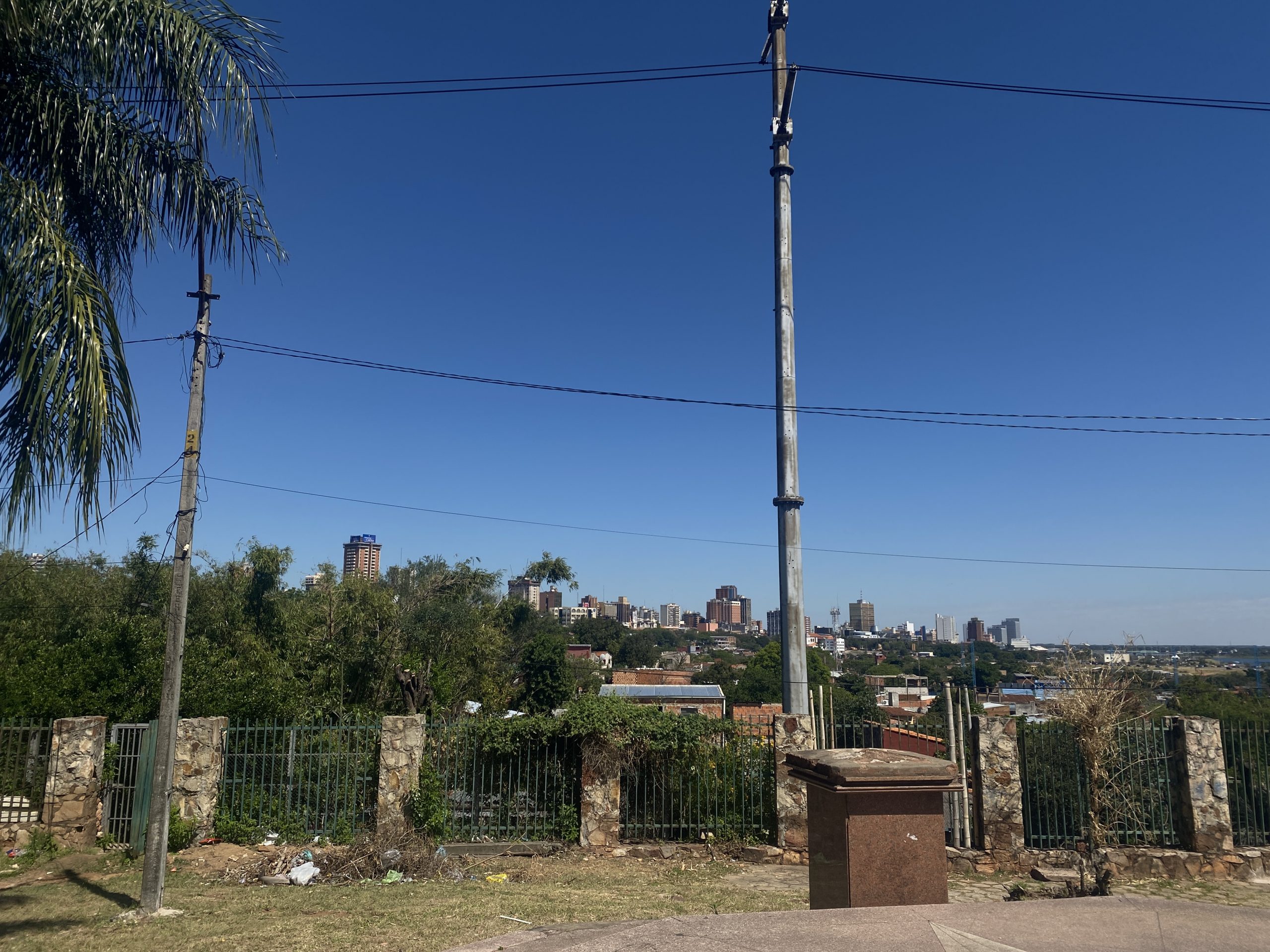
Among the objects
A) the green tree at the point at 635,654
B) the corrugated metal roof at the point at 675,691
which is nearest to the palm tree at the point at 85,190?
the corrugated metal roof at the point at 675,691

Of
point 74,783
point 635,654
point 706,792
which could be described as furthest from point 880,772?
point 635,654

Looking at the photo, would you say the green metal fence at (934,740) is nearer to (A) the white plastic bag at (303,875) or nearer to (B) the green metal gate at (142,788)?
(A) the white plastic bag at (303,875)

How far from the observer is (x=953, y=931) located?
312 cm

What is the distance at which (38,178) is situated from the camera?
6.89m

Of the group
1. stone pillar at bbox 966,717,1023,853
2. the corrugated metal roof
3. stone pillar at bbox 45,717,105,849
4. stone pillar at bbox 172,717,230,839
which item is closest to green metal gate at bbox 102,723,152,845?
stone pillar at bbox 45,717,105,849

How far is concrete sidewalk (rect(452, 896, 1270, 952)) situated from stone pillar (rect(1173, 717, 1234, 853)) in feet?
27.3

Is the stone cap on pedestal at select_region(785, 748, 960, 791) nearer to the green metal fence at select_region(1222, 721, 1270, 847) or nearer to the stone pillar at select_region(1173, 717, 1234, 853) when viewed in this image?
the stone pillar at select_region(1173, 717, 1234, 853)

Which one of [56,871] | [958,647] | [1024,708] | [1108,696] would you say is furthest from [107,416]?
[958,647]

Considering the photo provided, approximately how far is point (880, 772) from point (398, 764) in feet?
25.1

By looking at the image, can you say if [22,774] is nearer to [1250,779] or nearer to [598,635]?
[1250,779]

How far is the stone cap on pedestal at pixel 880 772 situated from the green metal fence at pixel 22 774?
10293 mm

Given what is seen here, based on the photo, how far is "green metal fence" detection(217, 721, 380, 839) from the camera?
1090 cm

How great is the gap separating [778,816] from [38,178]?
10.5m

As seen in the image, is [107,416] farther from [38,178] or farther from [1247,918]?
[1247,918]
